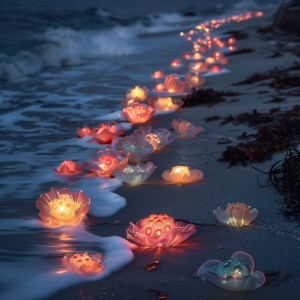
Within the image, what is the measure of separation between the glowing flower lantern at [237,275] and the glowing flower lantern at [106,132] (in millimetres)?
2757

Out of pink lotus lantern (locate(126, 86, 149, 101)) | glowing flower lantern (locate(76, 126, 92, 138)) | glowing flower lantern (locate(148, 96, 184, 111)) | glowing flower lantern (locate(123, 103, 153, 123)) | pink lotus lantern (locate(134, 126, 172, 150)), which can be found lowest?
pink lotus lantern (locate(134, 126, 172, 150))

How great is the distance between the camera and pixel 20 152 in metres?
4.76

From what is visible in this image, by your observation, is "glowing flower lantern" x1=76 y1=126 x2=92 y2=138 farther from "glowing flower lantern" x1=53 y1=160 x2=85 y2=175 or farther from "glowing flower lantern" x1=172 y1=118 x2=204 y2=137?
"glowing flower lantern" x1=53 y1=160 x2=85 y2=175

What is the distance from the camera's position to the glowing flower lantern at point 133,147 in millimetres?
4176

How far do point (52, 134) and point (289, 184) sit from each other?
2.97 metres

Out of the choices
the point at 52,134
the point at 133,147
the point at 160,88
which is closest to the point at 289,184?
the point at 133,147

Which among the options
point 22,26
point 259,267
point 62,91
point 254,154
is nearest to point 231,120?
point 254,154

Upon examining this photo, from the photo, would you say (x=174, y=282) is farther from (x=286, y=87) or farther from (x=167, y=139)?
(x=286, y=87)

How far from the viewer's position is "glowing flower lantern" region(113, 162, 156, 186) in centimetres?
362

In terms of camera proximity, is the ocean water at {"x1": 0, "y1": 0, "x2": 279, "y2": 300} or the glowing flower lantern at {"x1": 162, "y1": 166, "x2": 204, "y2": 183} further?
the glowing flower lantern at {"x1": 162, "y1": 166, "x2": 204, "y2": 183}

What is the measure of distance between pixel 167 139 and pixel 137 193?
108 centimetres

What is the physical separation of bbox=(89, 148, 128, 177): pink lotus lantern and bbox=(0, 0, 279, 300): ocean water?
66mm

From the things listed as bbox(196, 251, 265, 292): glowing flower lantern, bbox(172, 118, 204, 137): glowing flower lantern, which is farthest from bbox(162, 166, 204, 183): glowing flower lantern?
bbox(196, 251, 265, 292): glowing flower lantern

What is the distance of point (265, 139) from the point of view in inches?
168
